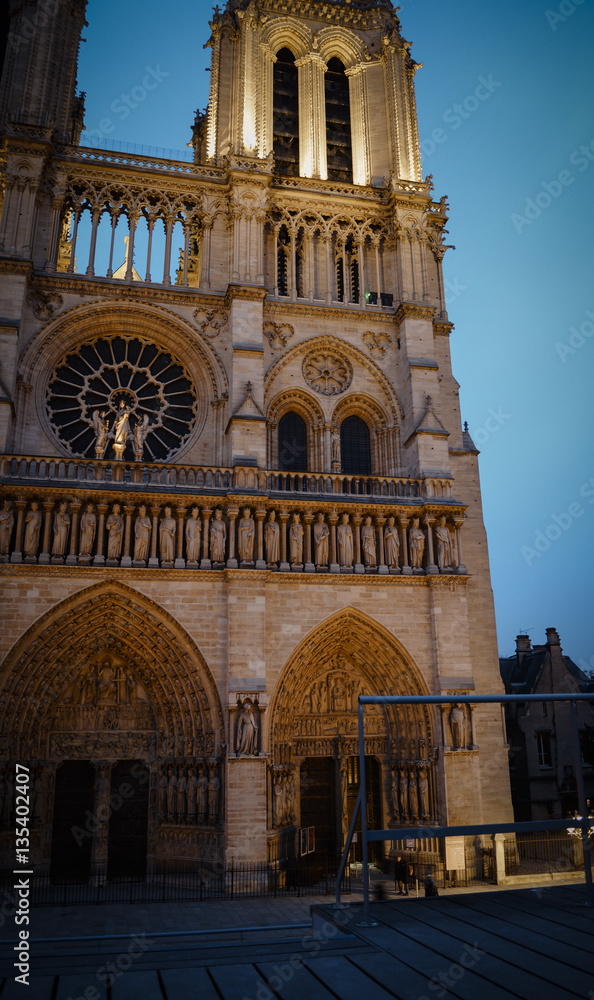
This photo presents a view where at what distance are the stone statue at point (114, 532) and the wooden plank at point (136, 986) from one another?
447 inches

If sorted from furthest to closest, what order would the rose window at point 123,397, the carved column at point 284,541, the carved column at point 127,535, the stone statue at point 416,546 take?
the rose window at point 123,397 → the stone statue at point 416,546 → the carved column at point 284,541 → the carved column at point 127,535

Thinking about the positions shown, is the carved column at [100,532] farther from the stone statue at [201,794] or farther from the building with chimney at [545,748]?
the building with chimney at [545,748]

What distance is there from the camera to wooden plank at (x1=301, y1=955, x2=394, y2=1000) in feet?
16.5

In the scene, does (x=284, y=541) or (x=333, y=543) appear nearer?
(x=284, y=541)

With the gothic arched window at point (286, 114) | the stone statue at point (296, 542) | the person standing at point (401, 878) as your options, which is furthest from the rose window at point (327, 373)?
the person standing at point (401, 878)

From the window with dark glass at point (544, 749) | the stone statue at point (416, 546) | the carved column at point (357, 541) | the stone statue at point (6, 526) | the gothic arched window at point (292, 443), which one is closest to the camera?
the stone statue at point (6, 526)

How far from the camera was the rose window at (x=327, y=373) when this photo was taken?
2041 cm

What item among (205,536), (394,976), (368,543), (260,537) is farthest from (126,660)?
(394,976)

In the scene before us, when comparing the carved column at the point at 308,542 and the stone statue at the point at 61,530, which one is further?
the carved column at the point at 308,542

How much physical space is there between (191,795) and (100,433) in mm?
8636

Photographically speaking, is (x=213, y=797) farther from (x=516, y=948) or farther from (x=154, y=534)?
(x=516, y=948)

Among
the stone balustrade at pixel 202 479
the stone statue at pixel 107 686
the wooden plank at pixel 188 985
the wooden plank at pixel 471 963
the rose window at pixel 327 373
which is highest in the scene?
the rose window at pixel 327 373

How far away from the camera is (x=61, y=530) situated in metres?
16.2

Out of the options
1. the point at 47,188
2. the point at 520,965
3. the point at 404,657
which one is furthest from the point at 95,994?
the point at 47,188
